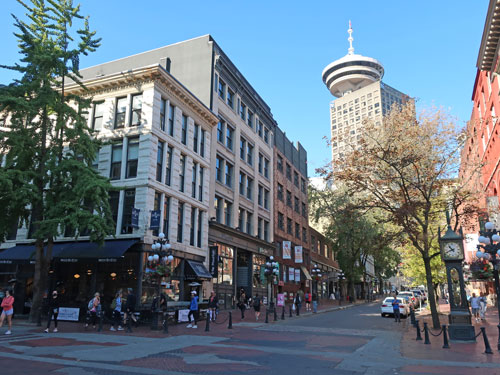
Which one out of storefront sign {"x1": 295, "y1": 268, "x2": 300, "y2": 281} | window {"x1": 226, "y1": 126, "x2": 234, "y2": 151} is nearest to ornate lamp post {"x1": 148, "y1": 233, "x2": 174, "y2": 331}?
window {"x1": 226, "y1": 126, "x2": 234, "y2": 151}

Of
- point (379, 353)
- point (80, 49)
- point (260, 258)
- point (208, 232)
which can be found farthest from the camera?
point (260, 258)

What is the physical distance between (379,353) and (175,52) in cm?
2920

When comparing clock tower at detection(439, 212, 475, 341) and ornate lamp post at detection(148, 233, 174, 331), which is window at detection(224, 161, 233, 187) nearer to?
ornate lamp post at detection(148, 233, 174, 331)

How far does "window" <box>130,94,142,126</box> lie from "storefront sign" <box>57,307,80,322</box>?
11.3 m

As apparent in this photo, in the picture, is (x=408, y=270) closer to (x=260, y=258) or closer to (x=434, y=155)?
(x=260, y=258)

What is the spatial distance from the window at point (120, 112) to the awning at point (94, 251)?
756 cm

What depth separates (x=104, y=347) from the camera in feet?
42.8

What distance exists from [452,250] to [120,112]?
20.5 m

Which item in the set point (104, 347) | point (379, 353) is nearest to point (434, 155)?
point (379, 353)

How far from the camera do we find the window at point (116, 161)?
24817 mm

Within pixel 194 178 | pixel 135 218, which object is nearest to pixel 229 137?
pixel 194 178

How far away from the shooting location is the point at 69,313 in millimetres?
20797

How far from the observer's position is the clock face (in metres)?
17.2

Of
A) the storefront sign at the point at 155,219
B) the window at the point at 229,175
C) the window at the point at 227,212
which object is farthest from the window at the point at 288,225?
the storefront sign at the point at 155,219
